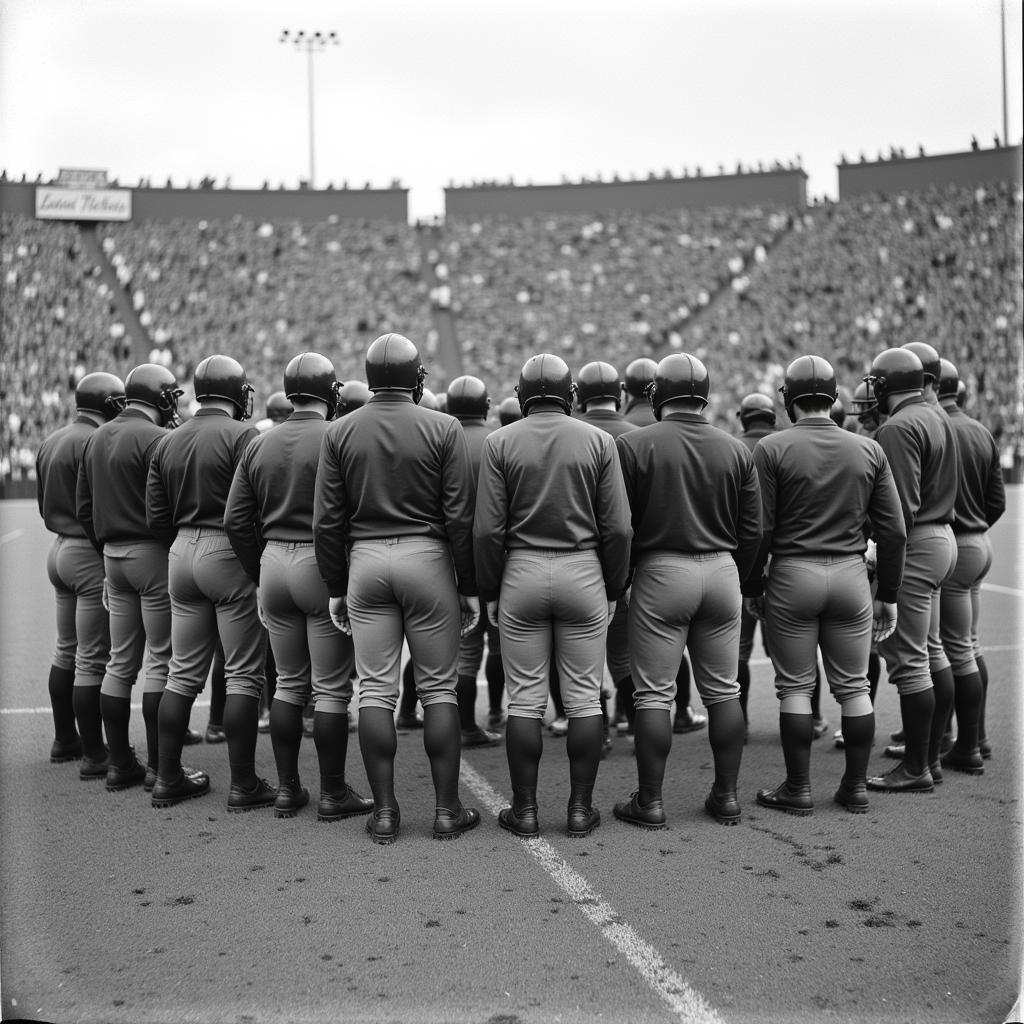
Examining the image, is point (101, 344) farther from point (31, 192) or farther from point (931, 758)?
point (931, 758)

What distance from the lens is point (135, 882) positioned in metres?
4.15

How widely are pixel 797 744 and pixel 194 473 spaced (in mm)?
3353

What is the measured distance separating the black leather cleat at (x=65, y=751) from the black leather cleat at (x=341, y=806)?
1.90 m

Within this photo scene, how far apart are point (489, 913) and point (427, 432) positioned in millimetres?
2136

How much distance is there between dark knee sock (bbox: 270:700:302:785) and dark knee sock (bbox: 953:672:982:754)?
3658 mm

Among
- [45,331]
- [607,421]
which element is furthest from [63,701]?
[45,331]

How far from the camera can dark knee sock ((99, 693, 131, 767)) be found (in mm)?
5449

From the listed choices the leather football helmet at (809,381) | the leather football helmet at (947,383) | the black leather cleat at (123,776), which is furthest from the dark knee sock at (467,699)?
the leather football helmet at (947,383)

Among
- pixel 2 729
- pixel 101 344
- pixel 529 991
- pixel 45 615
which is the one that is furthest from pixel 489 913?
pixel 101 344

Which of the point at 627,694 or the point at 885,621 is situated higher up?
the point at 885,621

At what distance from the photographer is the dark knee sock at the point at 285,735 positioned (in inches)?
198

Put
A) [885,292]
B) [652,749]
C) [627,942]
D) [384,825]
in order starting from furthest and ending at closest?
[885,292] < [652,749] < [384,825] < [627,942]

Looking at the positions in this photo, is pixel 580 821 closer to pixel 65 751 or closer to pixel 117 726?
pixel 117 726

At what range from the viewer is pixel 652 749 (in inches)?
188
